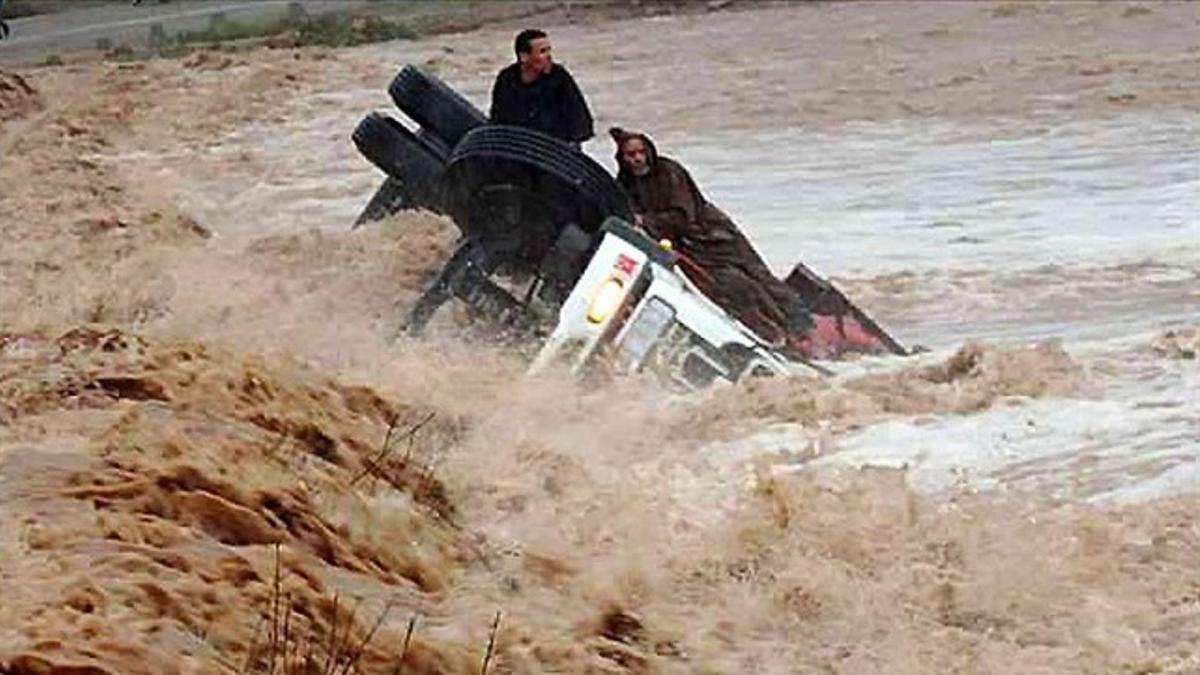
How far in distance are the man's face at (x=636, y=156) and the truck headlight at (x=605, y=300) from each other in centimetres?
142

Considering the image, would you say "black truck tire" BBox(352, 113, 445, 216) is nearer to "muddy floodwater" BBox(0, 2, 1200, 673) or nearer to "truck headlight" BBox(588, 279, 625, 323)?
"muddy floodwater" BBox(0, 2, 1200, 673)

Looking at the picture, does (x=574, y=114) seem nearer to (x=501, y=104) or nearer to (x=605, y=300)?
(x=501, y=104)

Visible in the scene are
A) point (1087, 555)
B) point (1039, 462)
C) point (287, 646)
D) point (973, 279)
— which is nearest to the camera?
point (287, 646)

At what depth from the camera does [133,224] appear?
1838cm

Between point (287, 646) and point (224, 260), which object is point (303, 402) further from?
point (224, 260)

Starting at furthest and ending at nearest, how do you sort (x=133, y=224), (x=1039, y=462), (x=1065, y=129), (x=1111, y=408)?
(x=1065, y=129)
(x=133, y=224)
(x=1111, y=408)
(x=1039, y=462)

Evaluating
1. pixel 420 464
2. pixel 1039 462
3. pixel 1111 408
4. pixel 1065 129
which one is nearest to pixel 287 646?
pixel 420 464

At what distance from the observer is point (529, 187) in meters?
12.2

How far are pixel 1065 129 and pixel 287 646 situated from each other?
16.5 m

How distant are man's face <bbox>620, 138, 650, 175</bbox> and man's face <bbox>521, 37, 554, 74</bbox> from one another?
2.75 ft

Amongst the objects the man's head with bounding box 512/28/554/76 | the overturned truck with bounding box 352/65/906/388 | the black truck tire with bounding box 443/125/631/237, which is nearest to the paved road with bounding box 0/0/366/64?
the man's head with bounding box 512/28/554/76

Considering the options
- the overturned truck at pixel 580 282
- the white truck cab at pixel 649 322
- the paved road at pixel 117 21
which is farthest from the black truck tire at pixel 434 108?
the paved road at pixel 117 21

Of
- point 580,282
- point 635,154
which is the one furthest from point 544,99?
point 580,282

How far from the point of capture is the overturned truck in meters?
11.7
